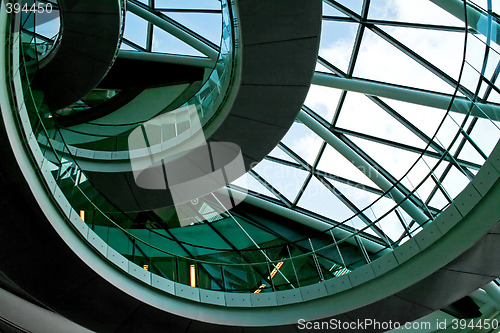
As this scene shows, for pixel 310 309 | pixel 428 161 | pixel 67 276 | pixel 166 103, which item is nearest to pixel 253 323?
pixel 310 309

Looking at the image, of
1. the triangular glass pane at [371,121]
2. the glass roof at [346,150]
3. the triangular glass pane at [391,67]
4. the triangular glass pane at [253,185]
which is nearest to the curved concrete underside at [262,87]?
the glass roof at [346,150]

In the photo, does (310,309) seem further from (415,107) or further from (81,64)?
(81,64)

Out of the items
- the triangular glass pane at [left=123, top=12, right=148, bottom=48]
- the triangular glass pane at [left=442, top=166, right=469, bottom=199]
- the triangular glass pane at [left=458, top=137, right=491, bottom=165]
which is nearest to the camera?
the triangular glass pane at [left=458, top=137, right=491, bottom=165]

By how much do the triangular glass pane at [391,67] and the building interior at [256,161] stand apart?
0.17 feet

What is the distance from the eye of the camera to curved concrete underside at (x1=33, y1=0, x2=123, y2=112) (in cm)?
1417

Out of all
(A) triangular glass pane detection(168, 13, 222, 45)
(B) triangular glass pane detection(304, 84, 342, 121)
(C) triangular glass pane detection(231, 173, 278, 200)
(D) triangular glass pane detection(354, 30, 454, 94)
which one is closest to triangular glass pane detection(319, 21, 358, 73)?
(D) triangular glass pane detection(354, 30, 454, 94)

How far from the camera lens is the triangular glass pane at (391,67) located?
13.1m

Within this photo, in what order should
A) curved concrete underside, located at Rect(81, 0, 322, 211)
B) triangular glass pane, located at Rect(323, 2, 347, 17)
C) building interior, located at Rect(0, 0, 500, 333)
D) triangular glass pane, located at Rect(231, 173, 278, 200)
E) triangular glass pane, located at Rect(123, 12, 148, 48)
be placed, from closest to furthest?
building interior, located at Rect(0, 0, 500, 333), curved concrete underside, located at Rect(81, 0, 322, 211), triangular glass pane, located at Rect(323, 2, 347, 17), triangular glass pane, located at Rect(231, 173, 278, 200), triangular glass pane, located at Rect(123, 12, 148, 48)

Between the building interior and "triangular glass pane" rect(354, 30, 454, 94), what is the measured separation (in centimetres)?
5

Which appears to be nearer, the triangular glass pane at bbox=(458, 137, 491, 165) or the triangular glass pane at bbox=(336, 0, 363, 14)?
the triangular glass pane at bbox=(458, 137, 491, 165)

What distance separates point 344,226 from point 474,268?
3.03 m

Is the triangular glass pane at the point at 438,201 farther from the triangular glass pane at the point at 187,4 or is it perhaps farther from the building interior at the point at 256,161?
the triangular glass pane at the point at 187,4

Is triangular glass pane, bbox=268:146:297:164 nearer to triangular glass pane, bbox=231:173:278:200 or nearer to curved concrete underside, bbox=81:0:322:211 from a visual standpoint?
triangular glass pane, bbox=231:173:278:200

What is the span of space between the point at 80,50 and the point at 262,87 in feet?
22.2
